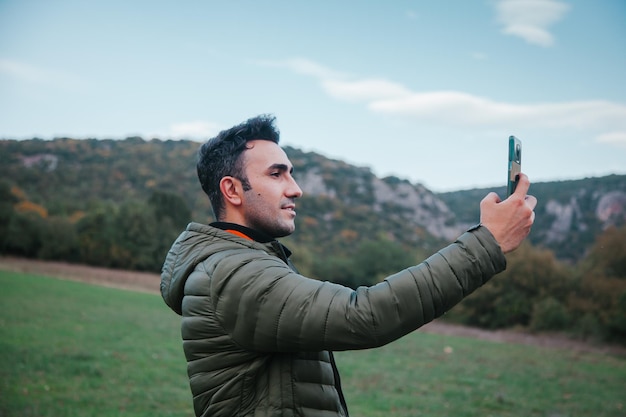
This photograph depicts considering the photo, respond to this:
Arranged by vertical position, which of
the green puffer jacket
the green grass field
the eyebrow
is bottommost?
the green grass field

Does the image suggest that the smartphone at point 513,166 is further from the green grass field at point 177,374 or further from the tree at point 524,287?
the tree at point 524,287

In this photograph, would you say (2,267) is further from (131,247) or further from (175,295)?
(175,295)

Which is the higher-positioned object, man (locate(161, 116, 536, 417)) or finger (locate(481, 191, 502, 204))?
finger (locate(481, 191, 502, 204))

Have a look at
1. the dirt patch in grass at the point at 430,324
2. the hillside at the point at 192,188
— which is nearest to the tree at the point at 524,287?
the dirt patch in grass at the point at 430,324

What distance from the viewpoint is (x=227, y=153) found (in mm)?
2244

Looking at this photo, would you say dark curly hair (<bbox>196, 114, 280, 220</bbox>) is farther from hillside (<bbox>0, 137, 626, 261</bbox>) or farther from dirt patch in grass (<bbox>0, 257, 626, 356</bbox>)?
hillside (<bbox>0, 137, 626, 261</bbox>)

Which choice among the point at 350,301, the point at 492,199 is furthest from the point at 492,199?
the point at 350,301

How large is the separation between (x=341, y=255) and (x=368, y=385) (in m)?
44.6

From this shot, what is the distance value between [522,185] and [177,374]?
1068 cm

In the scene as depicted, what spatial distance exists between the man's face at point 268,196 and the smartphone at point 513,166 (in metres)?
0.79

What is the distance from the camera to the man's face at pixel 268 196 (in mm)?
2162

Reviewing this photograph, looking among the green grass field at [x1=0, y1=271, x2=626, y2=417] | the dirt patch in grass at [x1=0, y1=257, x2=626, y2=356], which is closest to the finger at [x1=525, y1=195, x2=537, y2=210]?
the green grass field at [x1=0, y1=271, x2=626, y2=417]

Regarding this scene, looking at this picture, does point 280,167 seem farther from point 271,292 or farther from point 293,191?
point 271,292

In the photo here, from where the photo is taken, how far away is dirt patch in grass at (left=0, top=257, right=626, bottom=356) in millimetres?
25828
